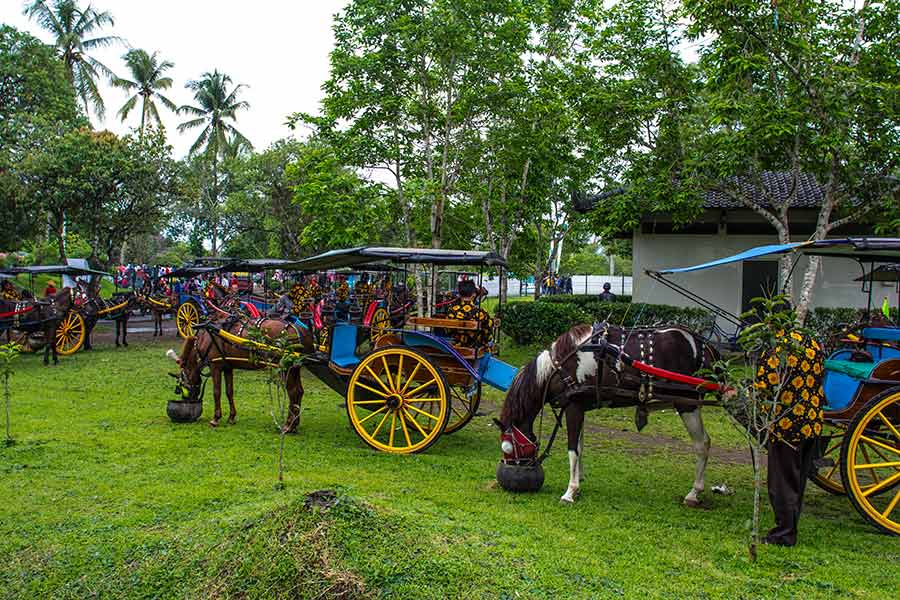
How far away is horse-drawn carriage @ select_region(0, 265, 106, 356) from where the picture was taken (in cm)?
1456

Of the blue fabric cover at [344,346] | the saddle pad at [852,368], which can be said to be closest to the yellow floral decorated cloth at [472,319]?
the blue fabric cover at [344,346]

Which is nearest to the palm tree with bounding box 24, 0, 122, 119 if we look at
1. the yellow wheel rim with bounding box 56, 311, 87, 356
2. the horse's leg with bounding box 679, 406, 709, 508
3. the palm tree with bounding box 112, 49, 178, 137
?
the palm tree with bounding box 112, 49, 178, 137

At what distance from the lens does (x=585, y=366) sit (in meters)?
6.40

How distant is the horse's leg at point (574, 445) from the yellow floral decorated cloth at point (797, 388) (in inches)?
71.0

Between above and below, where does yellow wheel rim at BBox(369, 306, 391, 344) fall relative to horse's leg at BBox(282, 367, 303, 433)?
above

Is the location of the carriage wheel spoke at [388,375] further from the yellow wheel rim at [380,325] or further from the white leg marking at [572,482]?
the white leg marking at [572,482]

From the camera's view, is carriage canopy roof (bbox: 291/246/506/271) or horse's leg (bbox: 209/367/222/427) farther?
horse's leg (bbox: 209/367/222/427)

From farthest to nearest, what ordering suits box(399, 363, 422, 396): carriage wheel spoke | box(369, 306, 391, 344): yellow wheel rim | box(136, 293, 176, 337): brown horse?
box(136, 293, 176, 337): brown horse
box(369, 306, 391, 344): yellow wheel rim
box(399, 363, 422, 396): carriage wheel spoke

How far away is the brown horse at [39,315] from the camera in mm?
14508

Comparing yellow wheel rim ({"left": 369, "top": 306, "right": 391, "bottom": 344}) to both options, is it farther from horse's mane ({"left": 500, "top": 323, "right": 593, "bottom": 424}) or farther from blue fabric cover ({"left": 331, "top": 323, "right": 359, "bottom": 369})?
horse's mane ({"left": 500, "top": 323, "right": 593, "bottom": 424})

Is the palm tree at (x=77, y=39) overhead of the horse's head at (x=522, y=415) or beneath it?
overhead

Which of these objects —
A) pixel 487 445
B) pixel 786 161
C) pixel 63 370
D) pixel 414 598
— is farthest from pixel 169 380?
pixel 786 161

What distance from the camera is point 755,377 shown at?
188 inches

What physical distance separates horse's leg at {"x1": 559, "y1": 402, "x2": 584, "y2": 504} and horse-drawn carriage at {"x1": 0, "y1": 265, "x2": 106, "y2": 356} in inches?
512
